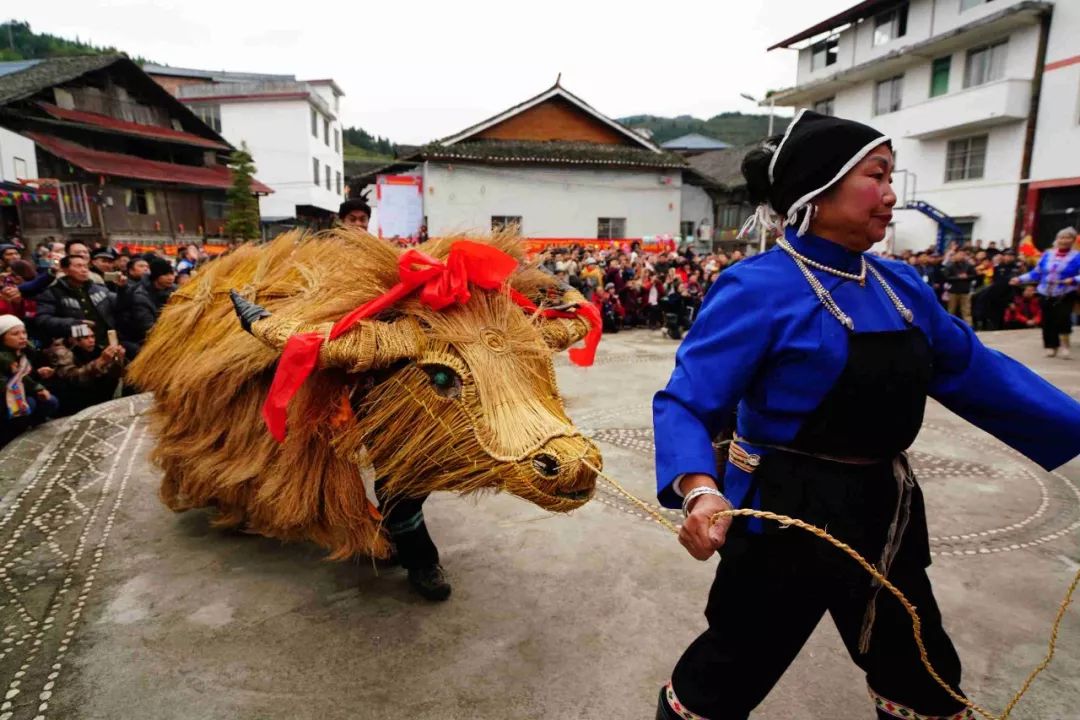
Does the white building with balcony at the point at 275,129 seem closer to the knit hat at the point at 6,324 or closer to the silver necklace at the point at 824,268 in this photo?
the knit hat at the point at 6,324

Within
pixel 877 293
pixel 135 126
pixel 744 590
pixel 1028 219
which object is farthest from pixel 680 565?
pixel 135 126

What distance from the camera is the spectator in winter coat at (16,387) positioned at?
4.95 meters

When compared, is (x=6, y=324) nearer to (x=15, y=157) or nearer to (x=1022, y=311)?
(x=1022, y=311)

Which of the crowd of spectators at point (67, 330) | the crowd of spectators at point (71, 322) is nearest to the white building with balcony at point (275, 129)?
the crowd of spectators at point (71, 322)

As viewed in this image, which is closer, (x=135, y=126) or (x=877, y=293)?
(x=877, y=293)

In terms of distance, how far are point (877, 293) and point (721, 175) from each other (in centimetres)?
3009

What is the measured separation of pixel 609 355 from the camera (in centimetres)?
901

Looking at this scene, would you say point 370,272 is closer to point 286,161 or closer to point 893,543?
point 893,543

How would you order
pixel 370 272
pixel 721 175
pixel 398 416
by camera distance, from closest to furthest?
pixel 398 416 < pixel 370 272 < pixel 721 175

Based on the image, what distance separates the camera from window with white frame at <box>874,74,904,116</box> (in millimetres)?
21594

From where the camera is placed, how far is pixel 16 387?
500 centimetres

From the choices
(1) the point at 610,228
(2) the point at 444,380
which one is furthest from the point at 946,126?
(2) the point at 444,380

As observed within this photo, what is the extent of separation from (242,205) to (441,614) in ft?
82.5

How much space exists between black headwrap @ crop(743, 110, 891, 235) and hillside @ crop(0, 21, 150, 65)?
65324 millimetres
